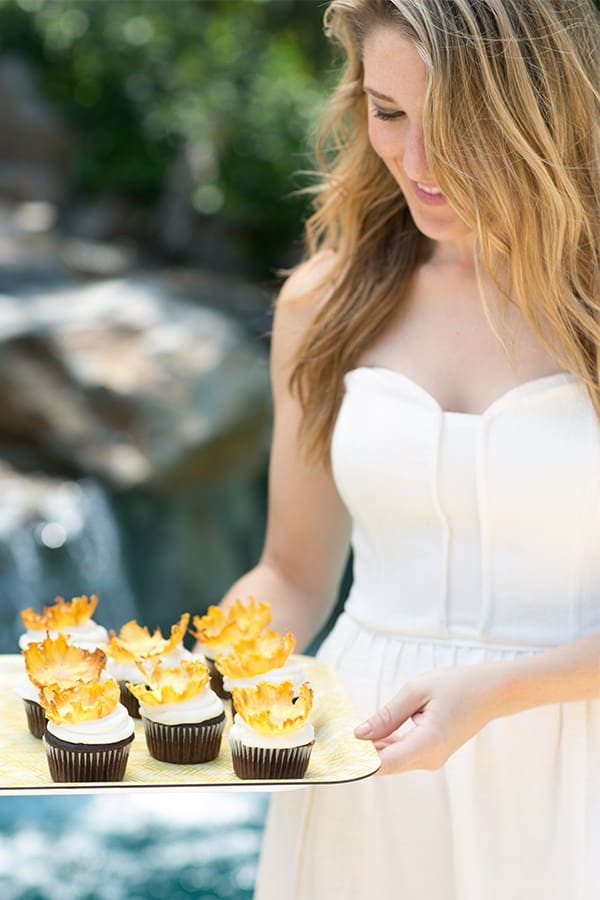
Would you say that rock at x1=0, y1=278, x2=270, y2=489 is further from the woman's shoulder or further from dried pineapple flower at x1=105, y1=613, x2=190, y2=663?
dried pineapple flower at x1=105, y1=613, x2=190, y2=663

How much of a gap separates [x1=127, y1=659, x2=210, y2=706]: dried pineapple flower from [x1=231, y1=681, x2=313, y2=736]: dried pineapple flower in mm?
113

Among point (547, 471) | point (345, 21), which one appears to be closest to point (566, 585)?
point (547, 471)

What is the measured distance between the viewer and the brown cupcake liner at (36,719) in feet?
6.34

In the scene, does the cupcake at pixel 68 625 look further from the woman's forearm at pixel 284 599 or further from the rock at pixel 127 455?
the rock at pixel 127 455

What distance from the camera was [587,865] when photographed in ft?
6.72

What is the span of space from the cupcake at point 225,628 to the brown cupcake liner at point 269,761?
0.89 ft

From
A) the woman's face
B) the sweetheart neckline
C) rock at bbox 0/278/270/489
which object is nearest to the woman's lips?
the woman's face

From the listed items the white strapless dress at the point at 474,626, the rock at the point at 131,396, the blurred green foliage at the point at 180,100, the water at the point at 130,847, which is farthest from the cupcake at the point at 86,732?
the blurred green foliage at the point at 180,100

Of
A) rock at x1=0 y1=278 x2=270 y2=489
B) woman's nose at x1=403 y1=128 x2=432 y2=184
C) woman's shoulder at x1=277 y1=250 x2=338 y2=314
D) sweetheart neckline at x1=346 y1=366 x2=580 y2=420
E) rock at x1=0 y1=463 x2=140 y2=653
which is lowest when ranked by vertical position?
rock at x1=0 y1=463 x2=140 y2=653

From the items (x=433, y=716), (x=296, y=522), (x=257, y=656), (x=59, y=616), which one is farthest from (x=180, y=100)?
(x=433, y=716)

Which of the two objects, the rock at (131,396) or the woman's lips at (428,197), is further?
the rock at (131,396)

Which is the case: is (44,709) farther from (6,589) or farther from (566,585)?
(6,589)

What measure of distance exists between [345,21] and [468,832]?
1252 mm

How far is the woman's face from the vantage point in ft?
6.54
